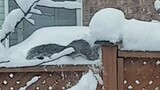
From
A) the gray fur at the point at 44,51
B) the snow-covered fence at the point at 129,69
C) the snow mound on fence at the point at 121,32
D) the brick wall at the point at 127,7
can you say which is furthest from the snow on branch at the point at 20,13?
the brick wall at the point at 127,7

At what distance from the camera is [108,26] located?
3.24 metres

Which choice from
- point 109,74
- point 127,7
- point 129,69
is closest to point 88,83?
point 109,74

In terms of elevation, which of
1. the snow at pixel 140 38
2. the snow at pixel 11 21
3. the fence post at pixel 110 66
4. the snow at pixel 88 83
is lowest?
the snow at pixel 88 83

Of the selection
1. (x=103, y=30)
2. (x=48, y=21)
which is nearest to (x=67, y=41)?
(x=103, y=30)

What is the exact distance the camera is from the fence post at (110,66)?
10.7 ft

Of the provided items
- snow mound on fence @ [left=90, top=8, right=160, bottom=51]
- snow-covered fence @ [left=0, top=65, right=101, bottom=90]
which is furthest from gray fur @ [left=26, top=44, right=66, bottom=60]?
snow mound on fence @ [left=90, top=8, right=160, bottom=51]

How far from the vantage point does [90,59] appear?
138 inches

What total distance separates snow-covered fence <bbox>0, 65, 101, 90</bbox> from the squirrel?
120 mm

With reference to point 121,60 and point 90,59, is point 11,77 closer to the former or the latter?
point 90,59

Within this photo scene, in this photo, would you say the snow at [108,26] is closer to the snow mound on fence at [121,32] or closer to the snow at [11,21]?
the snow mound on fence at [121,32]

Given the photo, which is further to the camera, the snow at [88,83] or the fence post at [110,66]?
the snow at [88,83]

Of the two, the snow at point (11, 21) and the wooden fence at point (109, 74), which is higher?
the snow at point (11, 21)

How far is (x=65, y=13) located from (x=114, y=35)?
4.88 meters

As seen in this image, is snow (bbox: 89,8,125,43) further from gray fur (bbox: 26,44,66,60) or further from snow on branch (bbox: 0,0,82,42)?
snow on branch (bbox: 0,0,82,42)
